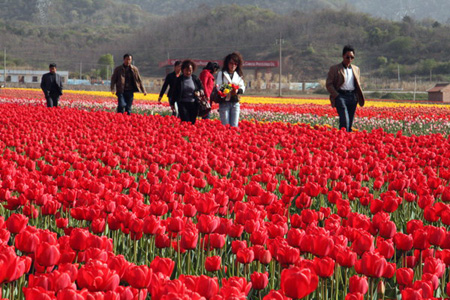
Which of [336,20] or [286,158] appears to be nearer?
[286,158]

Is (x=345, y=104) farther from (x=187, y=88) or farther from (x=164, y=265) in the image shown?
(x=164, y=265)

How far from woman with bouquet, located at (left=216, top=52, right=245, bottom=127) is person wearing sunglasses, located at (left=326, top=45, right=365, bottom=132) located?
5.28 ft

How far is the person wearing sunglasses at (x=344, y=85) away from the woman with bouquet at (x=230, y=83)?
63.3 inches

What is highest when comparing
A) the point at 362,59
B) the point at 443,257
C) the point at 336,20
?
the point at 336,20

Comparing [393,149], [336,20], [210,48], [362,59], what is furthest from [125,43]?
[393,149]

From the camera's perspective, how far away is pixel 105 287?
1.88 meters

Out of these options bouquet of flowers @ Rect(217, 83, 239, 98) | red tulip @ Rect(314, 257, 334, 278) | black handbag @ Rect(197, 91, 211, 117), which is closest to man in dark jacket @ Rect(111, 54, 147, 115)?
black handbag @ Rect(197, 91, 211, 117)

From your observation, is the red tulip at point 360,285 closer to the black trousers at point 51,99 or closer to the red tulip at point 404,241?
the red tulip at point 404,241

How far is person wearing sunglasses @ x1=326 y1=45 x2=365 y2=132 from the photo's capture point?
9.98 m

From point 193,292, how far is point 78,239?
984mm

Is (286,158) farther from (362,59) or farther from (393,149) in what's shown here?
(362,59)

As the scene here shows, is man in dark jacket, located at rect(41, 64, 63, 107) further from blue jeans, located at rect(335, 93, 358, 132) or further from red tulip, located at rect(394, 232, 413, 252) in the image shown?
red tulip, located at rect(394, 232, 413, 252)

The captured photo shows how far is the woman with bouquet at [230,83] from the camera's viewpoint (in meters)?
10.5

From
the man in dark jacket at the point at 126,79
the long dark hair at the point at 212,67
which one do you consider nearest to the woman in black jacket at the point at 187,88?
the long dark hair at the point at 212,67
